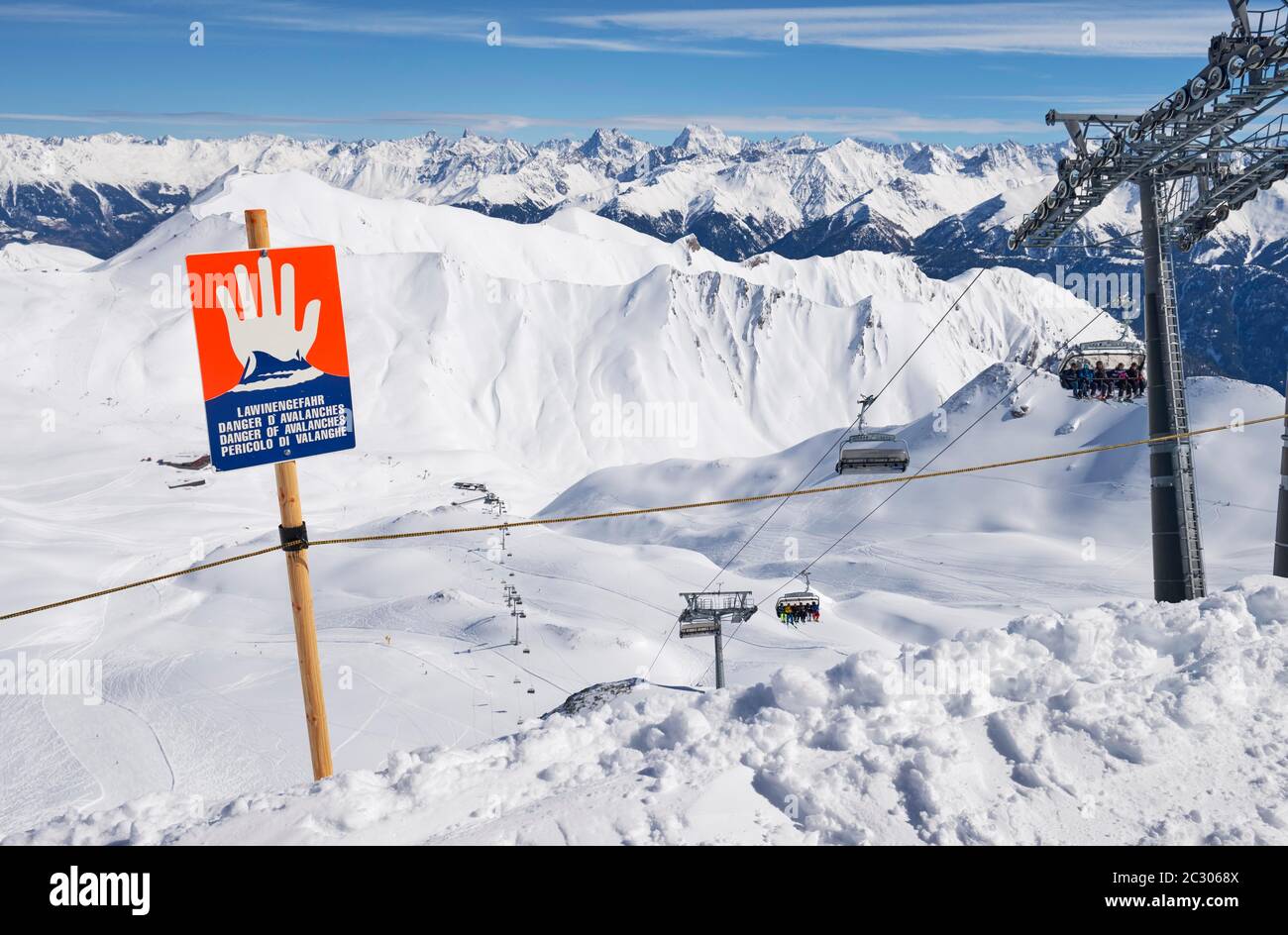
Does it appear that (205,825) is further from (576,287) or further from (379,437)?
(576,287)

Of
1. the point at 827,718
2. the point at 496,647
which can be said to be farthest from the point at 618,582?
the point at 827,718

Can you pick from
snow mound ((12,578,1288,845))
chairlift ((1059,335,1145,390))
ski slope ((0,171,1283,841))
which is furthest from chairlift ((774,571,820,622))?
snow mound ((12,578,1288,845))

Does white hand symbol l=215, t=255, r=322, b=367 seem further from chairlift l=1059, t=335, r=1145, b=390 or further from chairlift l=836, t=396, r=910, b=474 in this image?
chairlift l=836, t=396, r=910, b=474

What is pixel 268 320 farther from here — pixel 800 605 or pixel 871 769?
pixel 800 605

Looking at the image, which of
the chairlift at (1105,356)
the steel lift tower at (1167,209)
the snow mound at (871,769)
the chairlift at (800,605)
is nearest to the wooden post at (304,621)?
the snow mound at (871,769)

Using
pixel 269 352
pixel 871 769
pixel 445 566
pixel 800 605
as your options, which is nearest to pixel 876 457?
pixel 800 605

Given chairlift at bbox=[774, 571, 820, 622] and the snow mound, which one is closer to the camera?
the snow mound
